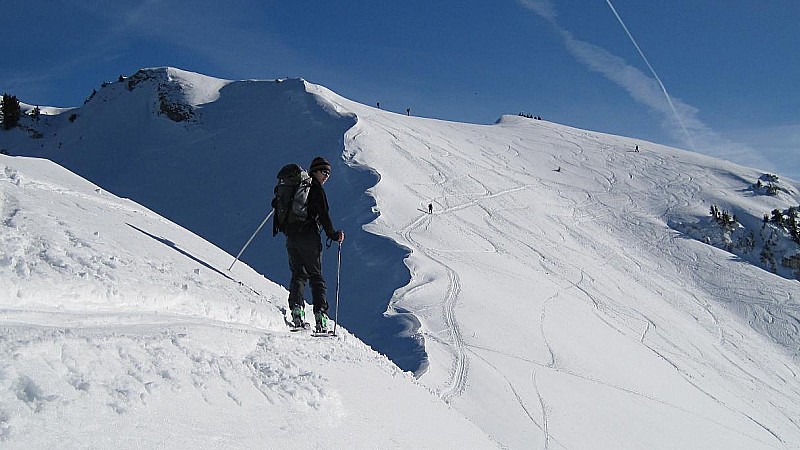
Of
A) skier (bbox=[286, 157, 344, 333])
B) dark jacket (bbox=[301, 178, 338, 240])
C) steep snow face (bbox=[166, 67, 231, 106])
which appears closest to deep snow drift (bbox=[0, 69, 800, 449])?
steep snow face (bbox=[166, 67, 231, 106])

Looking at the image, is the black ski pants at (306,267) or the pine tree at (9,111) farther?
the pine tree at (9,111)

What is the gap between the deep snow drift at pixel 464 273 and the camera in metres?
4.79

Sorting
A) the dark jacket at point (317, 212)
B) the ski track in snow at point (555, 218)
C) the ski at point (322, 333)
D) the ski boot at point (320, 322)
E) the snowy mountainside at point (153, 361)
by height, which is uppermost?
the ski track in snow at point (555, 218)

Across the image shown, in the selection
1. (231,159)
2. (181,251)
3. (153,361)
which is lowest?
(153,361)

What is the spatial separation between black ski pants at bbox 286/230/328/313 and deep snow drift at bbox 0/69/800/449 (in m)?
0.38

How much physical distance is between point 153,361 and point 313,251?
339cm

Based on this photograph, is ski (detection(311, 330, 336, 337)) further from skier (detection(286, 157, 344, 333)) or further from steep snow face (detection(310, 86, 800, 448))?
steep snow face (detection(310, 86, 800, 448))

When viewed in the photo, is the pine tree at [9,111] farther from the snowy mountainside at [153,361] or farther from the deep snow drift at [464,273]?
the snowy mountainside at [153,361]

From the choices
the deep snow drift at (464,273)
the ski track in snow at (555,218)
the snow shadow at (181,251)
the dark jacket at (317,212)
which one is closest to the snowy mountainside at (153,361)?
the deep snow drift at (464,273)

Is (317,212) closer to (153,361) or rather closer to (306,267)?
(306,267)

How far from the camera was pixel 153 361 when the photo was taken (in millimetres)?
3324

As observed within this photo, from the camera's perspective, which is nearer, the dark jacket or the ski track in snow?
the dark jacket

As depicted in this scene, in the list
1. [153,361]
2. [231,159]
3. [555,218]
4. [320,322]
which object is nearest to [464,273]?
[320,322]

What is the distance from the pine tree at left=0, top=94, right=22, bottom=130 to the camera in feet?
128
